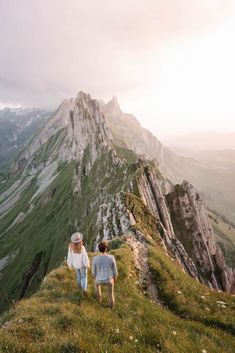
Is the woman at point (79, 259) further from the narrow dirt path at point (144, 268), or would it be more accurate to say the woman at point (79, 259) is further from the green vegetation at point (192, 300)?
the green vegetation at point (192, 300)

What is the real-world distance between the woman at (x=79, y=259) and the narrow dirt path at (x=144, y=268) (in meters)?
5.07

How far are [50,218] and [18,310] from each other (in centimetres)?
14607

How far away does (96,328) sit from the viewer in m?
12.6

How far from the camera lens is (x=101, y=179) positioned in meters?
107

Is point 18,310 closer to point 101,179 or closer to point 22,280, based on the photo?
point 101,179

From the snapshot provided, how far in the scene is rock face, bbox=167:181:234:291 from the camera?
87.1 metres

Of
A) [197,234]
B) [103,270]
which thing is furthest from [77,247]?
[197,234]

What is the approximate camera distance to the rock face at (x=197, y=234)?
87125 mm

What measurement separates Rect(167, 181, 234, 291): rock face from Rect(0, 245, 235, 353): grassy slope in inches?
2807

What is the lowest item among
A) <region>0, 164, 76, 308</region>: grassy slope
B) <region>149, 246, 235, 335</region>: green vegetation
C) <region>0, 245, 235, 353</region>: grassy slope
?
<region>0, 164, 76, 308</region>: grassy slope

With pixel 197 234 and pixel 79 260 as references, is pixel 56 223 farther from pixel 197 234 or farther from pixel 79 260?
pixel 79 260

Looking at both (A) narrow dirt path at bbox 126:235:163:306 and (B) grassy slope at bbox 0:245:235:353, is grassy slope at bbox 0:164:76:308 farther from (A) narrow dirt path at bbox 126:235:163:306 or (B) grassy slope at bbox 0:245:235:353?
(B) grassy slope at bbox 0:245:235:353

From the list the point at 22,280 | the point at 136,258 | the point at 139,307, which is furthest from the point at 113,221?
the point at 22,280

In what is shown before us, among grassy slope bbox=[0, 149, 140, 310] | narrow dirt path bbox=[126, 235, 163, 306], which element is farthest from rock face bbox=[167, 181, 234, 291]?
narrow dirt path bbox=[126, 235, 163, 306]
